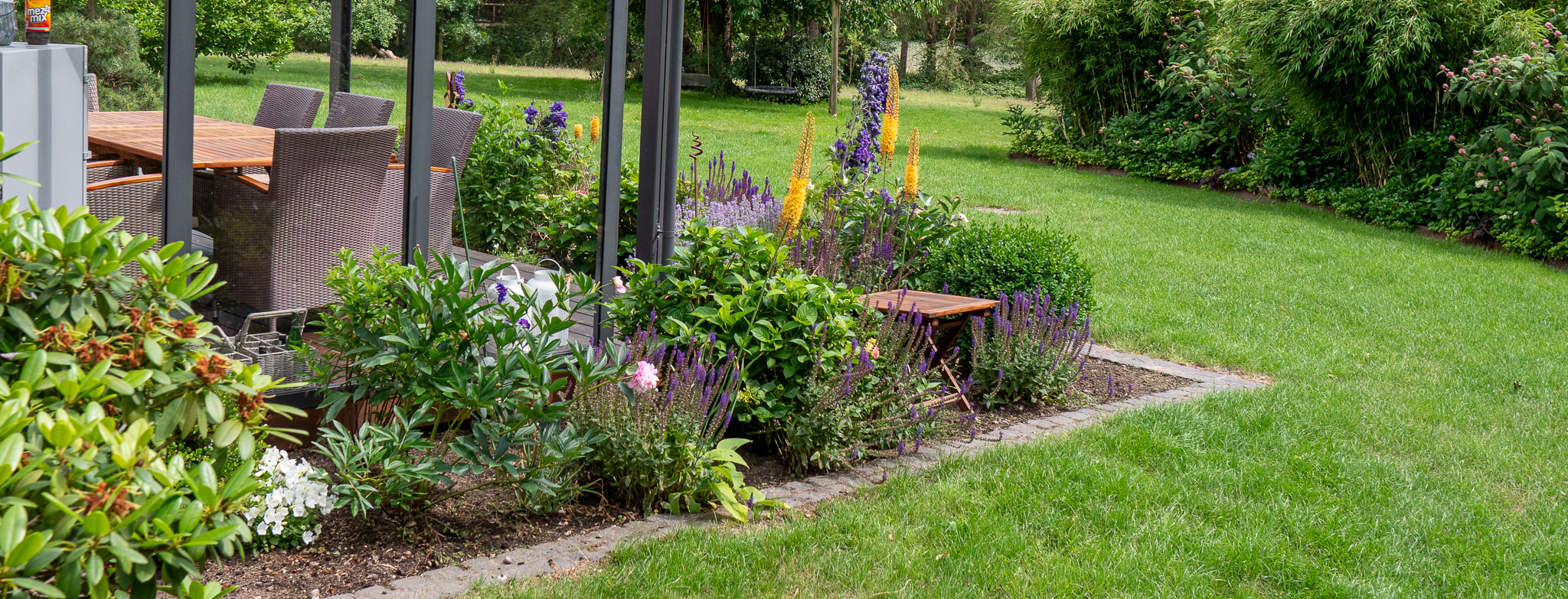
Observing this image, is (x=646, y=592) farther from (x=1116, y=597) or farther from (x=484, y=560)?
(x=1116, y=597)

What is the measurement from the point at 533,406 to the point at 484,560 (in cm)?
40

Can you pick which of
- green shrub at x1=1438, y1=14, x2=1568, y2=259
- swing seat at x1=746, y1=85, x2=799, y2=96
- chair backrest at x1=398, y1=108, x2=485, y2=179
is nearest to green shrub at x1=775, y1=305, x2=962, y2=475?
chair backrest at x1=398, y1=108, x2=485, y2=179

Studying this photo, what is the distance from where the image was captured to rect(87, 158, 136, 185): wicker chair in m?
2.90

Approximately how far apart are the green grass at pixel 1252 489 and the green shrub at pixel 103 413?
1.21 m

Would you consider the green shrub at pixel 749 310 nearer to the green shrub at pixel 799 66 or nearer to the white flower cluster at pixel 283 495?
the white flower cluster at pixel 283 495

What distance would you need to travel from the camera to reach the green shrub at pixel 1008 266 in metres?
4.84

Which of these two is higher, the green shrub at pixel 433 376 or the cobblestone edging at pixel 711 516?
the green shrub at pixel 433 376

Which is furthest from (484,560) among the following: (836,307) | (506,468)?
(836,307)

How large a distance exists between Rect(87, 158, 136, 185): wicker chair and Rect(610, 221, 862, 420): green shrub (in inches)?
54.0

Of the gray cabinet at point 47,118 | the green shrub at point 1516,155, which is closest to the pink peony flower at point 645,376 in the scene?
the gray cabinet at point 47,118

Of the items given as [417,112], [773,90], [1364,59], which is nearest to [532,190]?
[417,112]

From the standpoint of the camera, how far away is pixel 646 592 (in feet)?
8.59

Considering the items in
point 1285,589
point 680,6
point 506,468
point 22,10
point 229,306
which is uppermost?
point 680,6

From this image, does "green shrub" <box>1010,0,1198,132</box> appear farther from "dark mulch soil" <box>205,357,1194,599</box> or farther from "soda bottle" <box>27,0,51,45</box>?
"soda bottle" <box>27,0,51,45</box>
